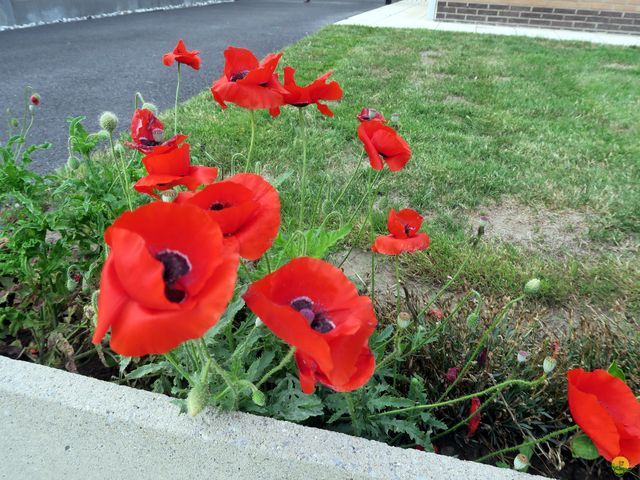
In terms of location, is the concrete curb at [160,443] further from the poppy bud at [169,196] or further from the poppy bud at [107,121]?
the poppy bud at [107,121]

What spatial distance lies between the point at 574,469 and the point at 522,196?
6.28 ft

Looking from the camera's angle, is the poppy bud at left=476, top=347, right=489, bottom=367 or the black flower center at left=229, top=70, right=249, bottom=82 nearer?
the black flower center at left=229, top=70, right=249, bottom=82

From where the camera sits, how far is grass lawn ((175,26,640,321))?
238 cm

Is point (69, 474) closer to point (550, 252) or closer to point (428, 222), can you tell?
point (428, 222)

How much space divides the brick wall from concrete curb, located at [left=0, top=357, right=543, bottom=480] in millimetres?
9672

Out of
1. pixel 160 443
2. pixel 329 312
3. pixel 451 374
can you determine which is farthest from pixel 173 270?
pixel 451 374

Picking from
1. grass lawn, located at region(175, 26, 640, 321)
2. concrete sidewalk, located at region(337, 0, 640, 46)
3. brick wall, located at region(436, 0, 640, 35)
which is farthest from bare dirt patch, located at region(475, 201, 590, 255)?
brick wall, located at region(436, 0, 640, 35)

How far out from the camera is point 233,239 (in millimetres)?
819

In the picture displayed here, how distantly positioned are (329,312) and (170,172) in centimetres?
42

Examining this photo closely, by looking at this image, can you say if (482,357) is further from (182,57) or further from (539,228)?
(539,228)

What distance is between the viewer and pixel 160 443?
1.14 m

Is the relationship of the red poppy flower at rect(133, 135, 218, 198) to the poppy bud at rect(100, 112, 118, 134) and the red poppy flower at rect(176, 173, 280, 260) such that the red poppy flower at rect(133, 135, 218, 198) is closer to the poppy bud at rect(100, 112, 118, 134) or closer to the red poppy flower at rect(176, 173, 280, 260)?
the red poppy flower at rect(176, 173, 280, 260)

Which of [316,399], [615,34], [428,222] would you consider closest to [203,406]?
[316,399]

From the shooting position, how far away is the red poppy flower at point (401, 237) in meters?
1.31
